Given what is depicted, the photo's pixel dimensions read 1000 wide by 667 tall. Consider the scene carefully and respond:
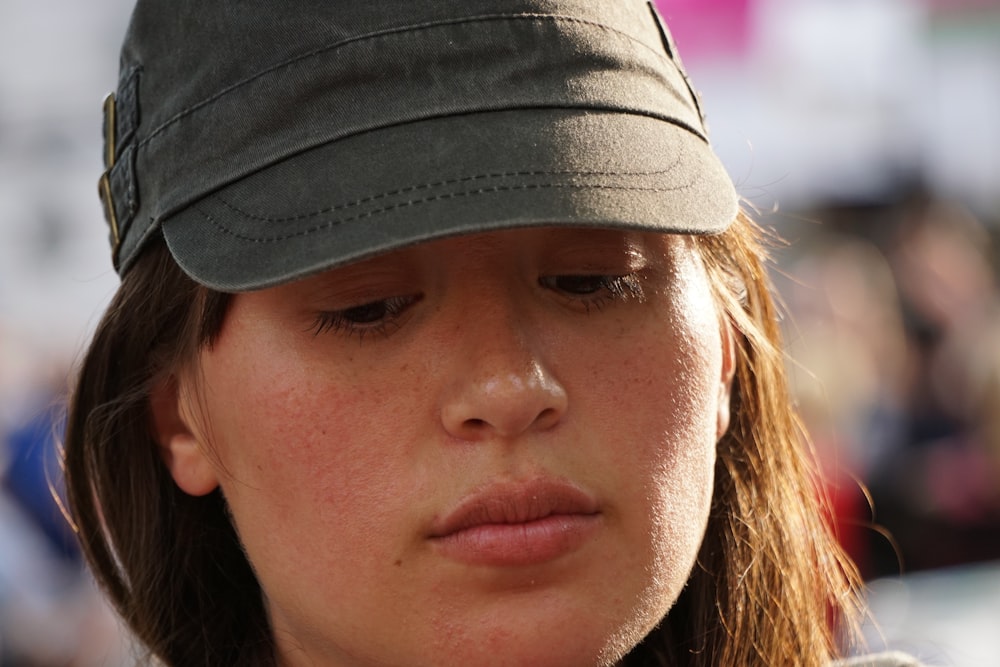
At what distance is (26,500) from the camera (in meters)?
5.33

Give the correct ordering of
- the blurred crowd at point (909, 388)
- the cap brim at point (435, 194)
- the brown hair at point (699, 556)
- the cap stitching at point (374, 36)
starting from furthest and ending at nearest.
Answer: the blurred crowd at point (909, 388)
the brown hair at point (699, 556)
the cap stitching at point (374, 36)
the cap brim at point (435, 194)

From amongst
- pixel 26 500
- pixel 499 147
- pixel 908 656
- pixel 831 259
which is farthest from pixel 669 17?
pixel 499 147

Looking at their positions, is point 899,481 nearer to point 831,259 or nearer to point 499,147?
point 831,259

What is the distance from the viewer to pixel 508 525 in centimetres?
150

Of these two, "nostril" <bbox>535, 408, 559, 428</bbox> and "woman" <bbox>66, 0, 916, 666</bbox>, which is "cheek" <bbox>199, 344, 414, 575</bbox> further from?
Result: "nostril" <bbox>535, 408, 559, 428</bbox>

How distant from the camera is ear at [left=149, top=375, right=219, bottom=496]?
5.97 feet

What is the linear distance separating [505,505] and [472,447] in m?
0.08

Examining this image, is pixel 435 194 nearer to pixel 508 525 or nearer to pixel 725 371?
pixel 508 525

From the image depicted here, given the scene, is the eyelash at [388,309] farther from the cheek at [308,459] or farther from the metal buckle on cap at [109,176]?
the metal buckle on cap at [109,176]

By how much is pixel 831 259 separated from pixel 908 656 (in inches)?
221

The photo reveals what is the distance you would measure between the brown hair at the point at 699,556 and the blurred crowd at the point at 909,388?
9.21 ft

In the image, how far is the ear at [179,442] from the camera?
1818mm

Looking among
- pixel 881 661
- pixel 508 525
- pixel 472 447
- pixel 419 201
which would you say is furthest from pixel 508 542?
pixel 881 661

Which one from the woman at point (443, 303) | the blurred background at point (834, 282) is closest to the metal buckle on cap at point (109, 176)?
Answer: the woman at point (443, 303)
